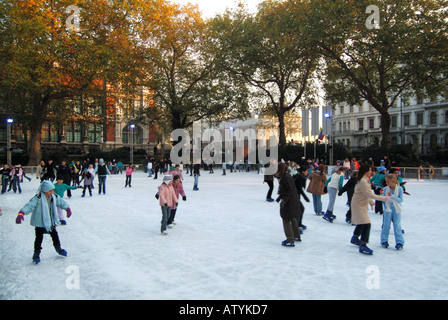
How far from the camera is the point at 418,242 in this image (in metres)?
8.02

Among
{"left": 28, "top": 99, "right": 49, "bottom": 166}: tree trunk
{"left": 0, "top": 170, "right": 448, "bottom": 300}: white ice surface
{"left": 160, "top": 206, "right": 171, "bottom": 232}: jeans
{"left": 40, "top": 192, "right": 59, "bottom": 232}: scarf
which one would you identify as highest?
{"left": 28, "top": 99, "right": 49, "bottom": 166}: tree trunk

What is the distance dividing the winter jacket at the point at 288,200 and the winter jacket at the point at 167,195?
115 inches

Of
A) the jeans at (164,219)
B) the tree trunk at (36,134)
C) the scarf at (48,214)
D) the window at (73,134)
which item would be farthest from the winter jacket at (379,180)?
the window at (73,134)

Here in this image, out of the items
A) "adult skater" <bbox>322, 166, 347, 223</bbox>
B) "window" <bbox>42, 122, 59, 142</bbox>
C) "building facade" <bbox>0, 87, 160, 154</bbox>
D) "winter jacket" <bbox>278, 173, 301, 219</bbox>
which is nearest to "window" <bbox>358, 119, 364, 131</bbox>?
"building facade" <bbox>0, 87, 160, 154</bbox>

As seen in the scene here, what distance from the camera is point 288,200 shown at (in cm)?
756

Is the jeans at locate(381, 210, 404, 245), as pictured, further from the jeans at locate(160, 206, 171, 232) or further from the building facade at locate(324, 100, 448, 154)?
the building facade at locate(324, 100, 448, 154)

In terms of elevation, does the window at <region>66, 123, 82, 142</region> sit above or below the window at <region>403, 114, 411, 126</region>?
below

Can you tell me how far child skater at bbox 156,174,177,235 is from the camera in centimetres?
880

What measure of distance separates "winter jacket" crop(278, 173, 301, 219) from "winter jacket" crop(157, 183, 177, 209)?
2914mm

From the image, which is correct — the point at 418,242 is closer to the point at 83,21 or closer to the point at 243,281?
the point at 243,281

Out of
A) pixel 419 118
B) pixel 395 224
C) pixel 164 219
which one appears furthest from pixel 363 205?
pixel 419 118

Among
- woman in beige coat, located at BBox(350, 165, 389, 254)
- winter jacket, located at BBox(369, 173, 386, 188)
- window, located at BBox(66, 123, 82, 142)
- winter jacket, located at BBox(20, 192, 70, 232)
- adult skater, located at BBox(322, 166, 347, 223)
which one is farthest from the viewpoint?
window, located at BBox(66, 123, 82, 142)

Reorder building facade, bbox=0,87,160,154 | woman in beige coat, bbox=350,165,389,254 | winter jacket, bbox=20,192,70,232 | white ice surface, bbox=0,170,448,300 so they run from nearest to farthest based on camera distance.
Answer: white ice surface, bbox=0,170,448,300
winter jacket, bbox=20,192,70,232
woman in beige coat, bbox=350,165,389,254
building facade, bbox=0,87,160,154

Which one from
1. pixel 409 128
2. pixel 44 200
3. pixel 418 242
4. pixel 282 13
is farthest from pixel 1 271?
pixel 409 128
